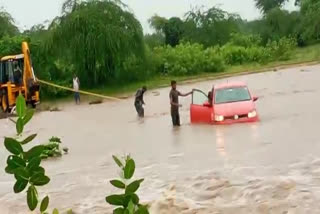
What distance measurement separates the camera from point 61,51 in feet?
135

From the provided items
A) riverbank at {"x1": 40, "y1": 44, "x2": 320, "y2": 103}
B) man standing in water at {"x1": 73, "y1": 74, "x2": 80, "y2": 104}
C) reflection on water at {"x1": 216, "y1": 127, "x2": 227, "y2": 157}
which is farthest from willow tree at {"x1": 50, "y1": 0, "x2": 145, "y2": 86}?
reflection on water at {"x1": 216, "y1": 127, "x2": 227, "y2": 157}

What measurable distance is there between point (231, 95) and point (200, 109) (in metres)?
1.03

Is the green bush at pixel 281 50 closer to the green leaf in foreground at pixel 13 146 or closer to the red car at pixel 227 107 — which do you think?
the red car at pixel 227 107

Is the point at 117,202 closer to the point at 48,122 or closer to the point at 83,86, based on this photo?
the point at 48,122

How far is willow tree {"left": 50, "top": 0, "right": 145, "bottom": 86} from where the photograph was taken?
39.8m

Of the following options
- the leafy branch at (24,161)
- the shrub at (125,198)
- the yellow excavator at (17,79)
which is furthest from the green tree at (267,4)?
the leafy branch at (24,161)

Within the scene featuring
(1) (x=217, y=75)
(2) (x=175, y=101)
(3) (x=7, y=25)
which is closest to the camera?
(2) (x=175, y=101)

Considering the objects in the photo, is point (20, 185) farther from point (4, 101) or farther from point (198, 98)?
point (4, 101)

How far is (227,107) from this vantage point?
62.0 feet

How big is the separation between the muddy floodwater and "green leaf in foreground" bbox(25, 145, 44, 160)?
4.61 meters

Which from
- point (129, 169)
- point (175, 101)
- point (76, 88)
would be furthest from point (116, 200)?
point (76, 88)

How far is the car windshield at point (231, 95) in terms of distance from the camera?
19.1m

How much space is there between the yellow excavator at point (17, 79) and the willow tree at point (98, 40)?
8494 millimetres

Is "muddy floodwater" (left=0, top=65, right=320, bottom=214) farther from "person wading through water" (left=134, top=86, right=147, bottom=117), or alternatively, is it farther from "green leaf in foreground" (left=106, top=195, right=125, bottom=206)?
"green leaf in foreground" (left=106, top=195, right=125, bottom=206)
